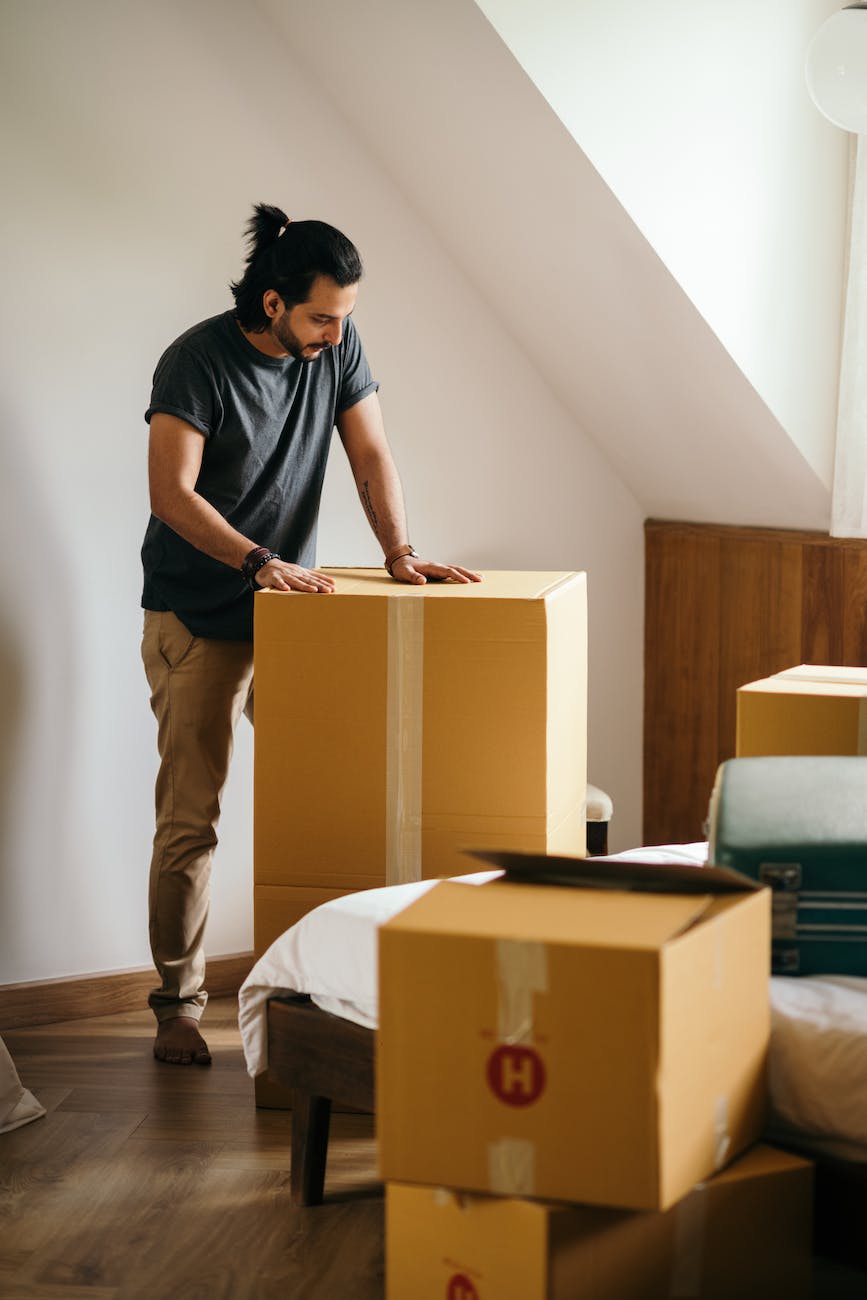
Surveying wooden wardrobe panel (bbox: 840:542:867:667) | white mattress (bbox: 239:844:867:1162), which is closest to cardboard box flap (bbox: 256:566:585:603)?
white mattress (bbox: 239:844:867:1162)

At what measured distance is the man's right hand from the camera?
2182 mm

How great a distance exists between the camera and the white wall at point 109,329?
8.82ft

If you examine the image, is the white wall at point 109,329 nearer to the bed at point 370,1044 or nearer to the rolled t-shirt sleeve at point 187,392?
the rolled t-shirt sleeve at point 187,392

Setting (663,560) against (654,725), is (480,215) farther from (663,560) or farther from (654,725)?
(654,725)

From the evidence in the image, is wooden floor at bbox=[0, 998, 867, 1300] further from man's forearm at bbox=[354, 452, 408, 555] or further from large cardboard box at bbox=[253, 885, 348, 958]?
man's forearm at bbox=[354, 452, 408, 555]

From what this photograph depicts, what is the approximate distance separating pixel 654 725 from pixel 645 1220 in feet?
6.87

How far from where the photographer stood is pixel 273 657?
7.10 feet

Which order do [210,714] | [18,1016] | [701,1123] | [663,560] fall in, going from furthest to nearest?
[663,560] < [18,1016] < [210,714] < [701,1123]

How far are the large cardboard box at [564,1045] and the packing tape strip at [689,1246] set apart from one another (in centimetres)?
4

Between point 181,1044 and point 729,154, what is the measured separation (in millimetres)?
1931

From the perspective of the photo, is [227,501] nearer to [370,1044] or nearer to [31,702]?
[31,702]

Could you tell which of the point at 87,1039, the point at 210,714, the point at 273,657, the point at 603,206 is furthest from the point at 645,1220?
the point at 603,206

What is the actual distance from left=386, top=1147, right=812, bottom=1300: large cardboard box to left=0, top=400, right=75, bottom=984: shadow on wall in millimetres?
1510

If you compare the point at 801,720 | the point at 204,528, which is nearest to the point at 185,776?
the point at 204,528
